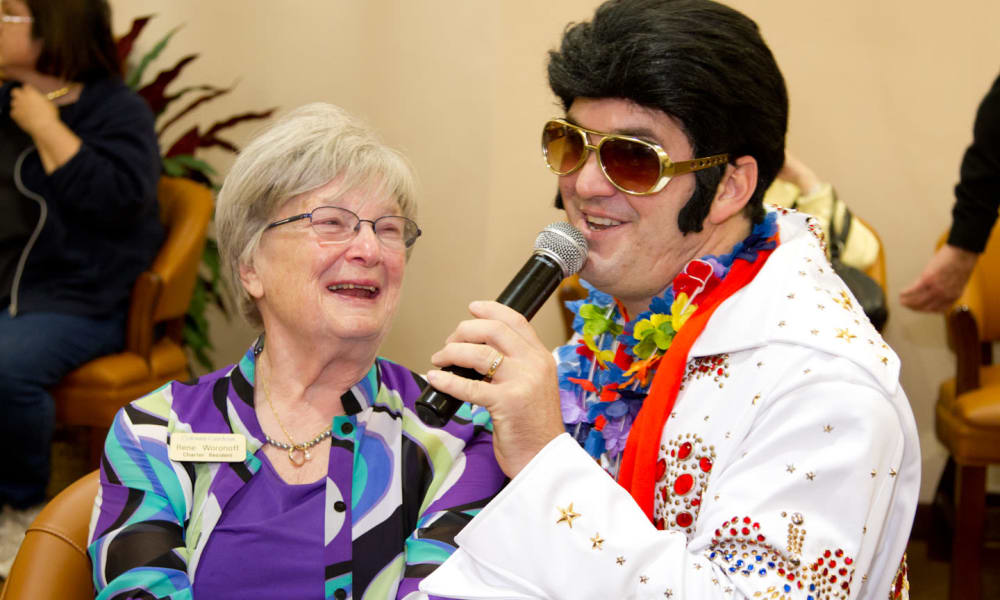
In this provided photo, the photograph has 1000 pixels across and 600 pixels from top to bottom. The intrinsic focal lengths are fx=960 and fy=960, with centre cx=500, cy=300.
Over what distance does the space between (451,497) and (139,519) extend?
508mm

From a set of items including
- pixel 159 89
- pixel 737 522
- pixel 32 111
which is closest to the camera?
pixel 737 522

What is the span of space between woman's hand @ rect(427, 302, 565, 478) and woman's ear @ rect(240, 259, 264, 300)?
0.60 metres

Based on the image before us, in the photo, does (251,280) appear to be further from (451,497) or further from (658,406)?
(658,406)

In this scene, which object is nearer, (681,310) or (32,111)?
(681,310)

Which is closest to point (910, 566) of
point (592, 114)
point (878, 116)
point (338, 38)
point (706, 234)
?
point (878, 116)

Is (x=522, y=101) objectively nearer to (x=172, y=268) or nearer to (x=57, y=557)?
(x=172, y=268)

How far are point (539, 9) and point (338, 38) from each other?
1.05 metres

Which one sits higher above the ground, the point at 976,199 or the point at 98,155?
the point at 976,199

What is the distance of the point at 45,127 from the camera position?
10.7 feet

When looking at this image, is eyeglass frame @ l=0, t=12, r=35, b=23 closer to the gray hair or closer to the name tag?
the gray hair

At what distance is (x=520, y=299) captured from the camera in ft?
4.71

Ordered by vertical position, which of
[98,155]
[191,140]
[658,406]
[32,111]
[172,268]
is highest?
[658,406]

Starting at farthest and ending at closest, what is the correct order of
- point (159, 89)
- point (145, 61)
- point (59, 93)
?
point (145, 61), point (159, 89), point (59, 93)

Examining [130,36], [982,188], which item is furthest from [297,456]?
[130,36]
